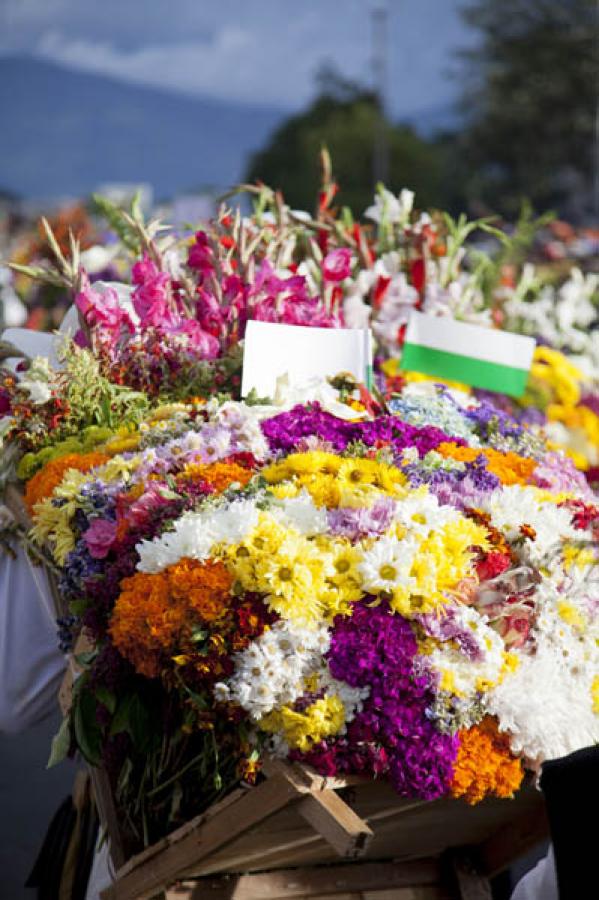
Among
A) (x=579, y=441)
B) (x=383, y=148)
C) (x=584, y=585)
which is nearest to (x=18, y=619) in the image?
(x=584, y=585)

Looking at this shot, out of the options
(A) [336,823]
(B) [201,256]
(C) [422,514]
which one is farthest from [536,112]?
(A) [336,823]

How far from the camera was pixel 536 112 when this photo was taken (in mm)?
35062

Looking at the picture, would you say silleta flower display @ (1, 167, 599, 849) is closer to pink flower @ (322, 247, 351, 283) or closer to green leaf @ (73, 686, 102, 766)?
green leaf @ (73, 686, 102, 766)

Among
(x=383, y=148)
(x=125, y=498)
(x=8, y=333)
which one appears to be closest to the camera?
(x=125, y=498)

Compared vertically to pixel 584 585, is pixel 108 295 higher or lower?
higher

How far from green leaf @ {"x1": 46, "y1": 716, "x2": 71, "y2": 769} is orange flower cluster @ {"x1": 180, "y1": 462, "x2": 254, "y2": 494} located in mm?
498

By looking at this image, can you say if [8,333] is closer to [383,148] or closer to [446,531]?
[446,531]

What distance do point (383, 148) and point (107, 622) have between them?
29.3 metres

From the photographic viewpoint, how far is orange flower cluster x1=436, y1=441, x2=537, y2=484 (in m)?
2.42

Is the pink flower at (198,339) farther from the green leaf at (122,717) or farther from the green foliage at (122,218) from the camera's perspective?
the green leaf at (122,717)

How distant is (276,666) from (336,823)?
0.26 meters

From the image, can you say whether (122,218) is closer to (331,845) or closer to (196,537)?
(196,537)

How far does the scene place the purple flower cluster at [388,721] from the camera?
189 centimetres

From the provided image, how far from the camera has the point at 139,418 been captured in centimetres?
269
